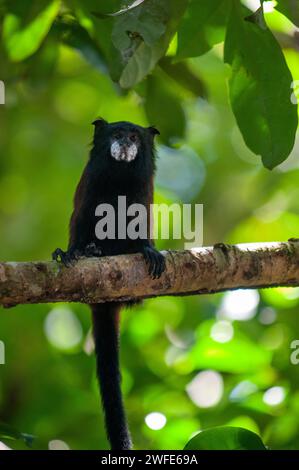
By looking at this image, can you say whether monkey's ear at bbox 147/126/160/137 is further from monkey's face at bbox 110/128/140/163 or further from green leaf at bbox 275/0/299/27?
green leaf at bbox 275/0/299/27

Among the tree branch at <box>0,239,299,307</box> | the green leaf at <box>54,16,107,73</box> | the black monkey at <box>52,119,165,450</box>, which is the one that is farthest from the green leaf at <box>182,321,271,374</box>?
the green leaf at <box>54,16,107,73</box>

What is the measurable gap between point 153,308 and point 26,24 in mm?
2512

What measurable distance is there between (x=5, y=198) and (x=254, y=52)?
4.71 m

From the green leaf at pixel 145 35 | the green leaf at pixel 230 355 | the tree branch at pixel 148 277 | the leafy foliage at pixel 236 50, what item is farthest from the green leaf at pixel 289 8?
the green leaf at pixel 230 355

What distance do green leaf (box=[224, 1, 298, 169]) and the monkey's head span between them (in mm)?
1232

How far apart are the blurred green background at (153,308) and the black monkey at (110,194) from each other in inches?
8.2

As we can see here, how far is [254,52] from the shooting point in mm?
3100

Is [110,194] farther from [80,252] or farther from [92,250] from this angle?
[80,252]

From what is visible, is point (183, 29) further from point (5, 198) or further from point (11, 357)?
point (5, 198)

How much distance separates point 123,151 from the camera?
4.31 m

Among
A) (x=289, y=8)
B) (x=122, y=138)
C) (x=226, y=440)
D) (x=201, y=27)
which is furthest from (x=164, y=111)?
(x=226, y=440)

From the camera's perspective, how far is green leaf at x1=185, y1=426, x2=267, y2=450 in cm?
297

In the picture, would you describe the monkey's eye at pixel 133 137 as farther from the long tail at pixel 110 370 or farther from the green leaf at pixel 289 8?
the green leaf at pixel 289 8
